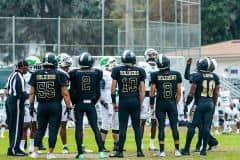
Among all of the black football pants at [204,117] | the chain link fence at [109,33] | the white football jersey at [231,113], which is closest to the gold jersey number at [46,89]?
the black football pants at [204,117]

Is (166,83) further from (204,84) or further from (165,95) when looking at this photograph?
(204,84)

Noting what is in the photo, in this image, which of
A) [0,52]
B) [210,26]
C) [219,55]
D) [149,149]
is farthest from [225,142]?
[210,26]

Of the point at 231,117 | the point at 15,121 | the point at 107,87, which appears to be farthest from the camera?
the point at 231,117

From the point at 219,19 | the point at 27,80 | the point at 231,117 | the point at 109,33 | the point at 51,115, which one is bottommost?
the point at 231,117

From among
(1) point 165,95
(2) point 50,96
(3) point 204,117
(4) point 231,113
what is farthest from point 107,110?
(4) point 231,113

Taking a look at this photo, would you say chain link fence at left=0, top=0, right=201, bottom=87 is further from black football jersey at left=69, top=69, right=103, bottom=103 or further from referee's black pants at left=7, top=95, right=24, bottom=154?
black football jersey at left=69, top=69, right=103, bottom=103

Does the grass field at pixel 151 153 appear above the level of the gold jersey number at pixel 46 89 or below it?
below

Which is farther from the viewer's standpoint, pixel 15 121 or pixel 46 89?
pixel 15 121

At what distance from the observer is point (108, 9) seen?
4834 cm

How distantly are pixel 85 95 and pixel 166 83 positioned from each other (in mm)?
2361

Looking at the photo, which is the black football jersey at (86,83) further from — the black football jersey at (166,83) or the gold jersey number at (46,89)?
the black football jersey at (166,83)

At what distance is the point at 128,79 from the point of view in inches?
795

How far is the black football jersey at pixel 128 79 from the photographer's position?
794 inches

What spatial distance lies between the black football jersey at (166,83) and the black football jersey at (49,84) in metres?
2.57
